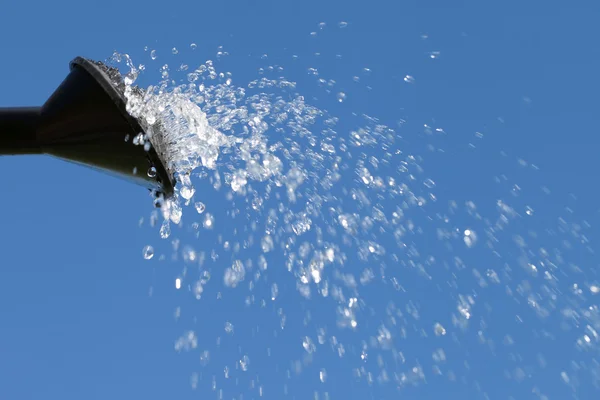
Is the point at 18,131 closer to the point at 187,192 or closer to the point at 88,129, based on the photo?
the point at 88,129

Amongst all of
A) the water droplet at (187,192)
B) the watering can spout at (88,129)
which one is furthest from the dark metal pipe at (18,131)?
the water droplet at (187,192)

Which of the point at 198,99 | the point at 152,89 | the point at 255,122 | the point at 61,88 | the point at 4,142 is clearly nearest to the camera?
the point at 4,142

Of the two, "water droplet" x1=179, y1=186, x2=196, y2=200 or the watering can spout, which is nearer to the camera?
the watering can spout

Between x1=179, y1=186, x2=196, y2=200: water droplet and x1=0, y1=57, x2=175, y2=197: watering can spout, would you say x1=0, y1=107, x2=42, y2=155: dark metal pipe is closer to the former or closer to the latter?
x1=0, y1=57, x2=175, y2=197: watering can spout

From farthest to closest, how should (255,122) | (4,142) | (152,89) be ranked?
(255,122), (152,89), (4,142)

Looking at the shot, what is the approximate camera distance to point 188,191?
14.0 feet

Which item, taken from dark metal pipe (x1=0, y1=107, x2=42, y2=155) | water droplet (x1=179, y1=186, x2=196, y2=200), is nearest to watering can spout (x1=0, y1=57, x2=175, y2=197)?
dark metal pipe (x1=0, y1=107, x2=42, y2=155)

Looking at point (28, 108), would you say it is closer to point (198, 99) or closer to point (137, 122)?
point (137, 122)

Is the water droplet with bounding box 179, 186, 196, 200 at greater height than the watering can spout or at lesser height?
lesser

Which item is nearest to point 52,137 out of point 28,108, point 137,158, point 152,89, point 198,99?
point 28,108

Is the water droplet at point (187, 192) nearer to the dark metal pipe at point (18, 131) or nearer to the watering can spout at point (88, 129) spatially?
the watering can spout at point (88, 129)

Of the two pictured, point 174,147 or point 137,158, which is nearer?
point 137,158

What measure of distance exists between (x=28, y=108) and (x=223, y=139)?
1.72 meters

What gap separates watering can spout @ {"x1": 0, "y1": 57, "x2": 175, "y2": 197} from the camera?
3543mm
